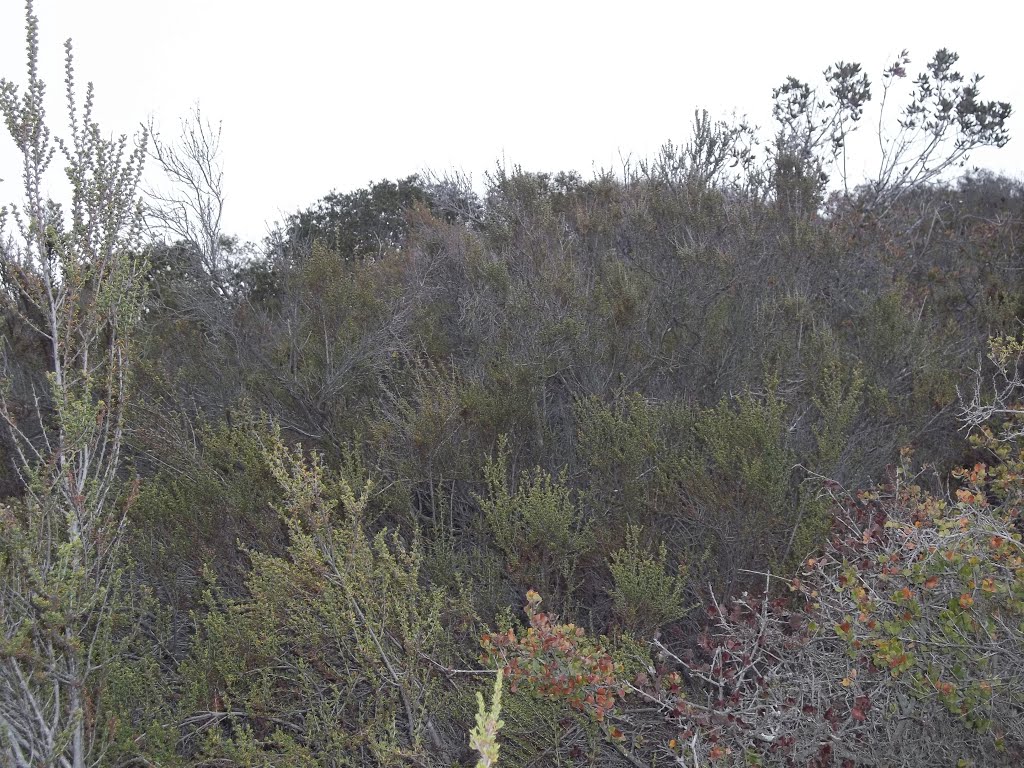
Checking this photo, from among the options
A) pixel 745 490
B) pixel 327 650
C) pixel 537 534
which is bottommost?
pixel 327 650

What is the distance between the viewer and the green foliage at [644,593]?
12.4ft

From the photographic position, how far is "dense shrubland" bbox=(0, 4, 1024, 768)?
287 cm

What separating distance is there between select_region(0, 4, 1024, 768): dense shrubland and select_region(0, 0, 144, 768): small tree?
2 cm

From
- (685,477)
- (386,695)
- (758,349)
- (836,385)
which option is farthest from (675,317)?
(386,695)

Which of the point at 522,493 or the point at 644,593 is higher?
the point at 522,493

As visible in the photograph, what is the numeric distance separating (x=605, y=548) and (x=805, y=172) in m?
5.81

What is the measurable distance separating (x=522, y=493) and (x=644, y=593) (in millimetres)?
806

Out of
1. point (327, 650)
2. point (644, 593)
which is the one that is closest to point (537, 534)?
point (644, 593)

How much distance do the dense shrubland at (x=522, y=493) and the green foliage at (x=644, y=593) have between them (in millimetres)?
23

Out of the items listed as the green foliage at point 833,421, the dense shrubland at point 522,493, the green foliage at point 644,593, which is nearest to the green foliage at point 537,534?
the dense shrubland at point 522,493

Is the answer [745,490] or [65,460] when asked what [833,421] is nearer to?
[745,490]

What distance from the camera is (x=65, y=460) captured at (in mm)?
2902

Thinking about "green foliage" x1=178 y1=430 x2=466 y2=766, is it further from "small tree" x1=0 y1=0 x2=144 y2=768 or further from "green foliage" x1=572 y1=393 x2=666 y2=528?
"green foliage" x1=572 y1=393 x2=666 y2=528

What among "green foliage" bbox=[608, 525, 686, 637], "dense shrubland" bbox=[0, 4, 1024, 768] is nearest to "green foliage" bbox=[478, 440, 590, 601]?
"dense shrubland" bbox=[0, 4, 1024, 768]
